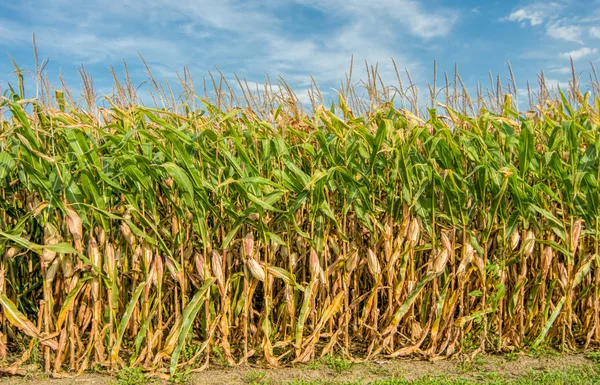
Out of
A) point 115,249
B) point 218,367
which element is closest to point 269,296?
point 218,367

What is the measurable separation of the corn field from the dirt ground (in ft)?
0.29

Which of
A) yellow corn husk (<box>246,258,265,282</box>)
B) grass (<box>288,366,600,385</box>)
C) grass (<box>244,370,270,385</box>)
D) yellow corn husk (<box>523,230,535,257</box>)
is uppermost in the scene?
yellow corn husk (<box>523,230,535,257</box>)

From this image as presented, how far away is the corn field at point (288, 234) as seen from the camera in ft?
11.7

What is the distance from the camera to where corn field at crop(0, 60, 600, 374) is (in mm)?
3572

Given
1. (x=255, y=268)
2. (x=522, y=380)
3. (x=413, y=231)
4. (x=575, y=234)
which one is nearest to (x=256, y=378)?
(x=255, y=268)

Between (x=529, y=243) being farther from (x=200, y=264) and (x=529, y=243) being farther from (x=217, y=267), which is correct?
(x=200, y=264)

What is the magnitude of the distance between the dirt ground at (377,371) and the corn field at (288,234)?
89mm

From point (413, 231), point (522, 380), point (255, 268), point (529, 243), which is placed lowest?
point (522, 380)

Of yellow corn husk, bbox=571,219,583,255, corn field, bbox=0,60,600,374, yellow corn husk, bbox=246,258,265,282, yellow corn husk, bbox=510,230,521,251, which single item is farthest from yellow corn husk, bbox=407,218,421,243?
yellow corn husk, bbox=571,219,583,255

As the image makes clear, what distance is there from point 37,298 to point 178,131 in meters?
1.94

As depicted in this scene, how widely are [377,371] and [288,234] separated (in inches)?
46.3

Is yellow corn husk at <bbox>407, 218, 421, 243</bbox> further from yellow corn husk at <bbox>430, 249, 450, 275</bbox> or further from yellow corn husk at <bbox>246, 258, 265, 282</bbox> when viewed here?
yellow corn husk at <bbox>246, 258, 265, 282</bbox>

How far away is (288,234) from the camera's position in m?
3.76

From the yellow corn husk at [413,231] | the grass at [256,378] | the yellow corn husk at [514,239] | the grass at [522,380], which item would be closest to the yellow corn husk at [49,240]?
the grass at [256,378]
